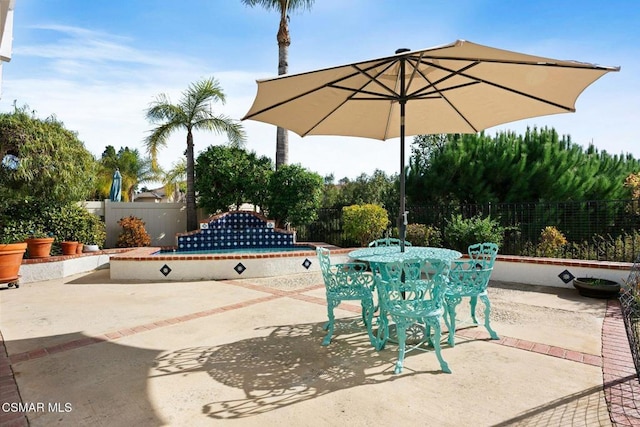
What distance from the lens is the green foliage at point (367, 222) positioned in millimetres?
9695

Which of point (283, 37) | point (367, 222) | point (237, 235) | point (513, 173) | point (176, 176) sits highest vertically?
point (283, 37)

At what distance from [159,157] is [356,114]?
9.95 meters

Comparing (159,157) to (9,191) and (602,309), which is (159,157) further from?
(602,309)

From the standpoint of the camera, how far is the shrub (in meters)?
10.7

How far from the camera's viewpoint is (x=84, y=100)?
9234 mm

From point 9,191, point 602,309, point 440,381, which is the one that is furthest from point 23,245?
point 602,309

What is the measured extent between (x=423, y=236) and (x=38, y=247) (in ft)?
28.5

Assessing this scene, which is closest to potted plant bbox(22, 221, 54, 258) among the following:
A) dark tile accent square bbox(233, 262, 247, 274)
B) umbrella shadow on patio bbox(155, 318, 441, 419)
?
dark tile accent square bbox(233, 262, 247, 274)

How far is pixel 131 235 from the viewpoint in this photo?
35.2 ft

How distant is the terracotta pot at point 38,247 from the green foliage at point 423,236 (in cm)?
823

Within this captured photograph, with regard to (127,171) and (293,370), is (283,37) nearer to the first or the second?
(293,370)

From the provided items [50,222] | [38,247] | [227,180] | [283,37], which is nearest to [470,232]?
[227,180]

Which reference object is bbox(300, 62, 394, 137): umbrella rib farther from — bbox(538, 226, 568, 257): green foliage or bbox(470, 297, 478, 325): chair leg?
bbox(538, 226, 568, 257): green foliage

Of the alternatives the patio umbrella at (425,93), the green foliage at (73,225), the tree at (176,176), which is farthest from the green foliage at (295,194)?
the tree at (176,176)
